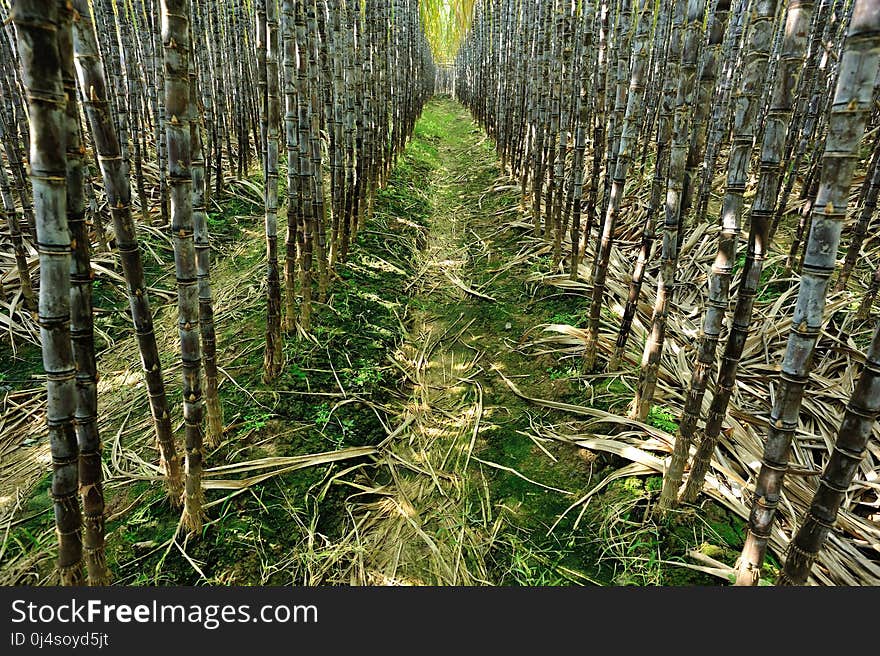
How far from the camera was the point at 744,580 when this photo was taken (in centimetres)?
188

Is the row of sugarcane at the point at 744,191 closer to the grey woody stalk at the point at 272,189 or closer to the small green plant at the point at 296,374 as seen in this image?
the small green plant at the point at 296,374

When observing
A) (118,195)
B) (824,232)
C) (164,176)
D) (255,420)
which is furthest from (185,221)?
(164,176)

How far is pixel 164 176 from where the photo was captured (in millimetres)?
5215

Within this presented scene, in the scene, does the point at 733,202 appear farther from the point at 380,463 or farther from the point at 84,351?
the point at 84,351

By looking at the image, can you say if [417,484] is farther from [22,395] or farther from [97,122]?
[22,395]

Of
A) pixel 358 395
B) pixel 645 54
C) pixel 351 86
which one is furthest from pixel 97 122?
pixel 351 86

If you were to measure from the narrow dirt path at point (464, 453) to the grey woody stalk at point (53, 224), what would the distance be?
1.39 metres

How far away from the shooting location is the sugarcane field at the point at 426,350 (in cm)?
162

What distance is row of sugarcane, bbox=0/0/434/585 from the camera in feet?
4.36

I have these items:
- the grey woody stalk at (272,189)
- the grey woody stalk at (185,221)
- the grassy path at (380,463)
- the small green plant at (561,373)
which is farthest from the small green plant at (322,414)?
the small green plant at (561,373)

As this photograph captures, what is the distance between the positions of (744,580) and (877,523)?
1.02 m

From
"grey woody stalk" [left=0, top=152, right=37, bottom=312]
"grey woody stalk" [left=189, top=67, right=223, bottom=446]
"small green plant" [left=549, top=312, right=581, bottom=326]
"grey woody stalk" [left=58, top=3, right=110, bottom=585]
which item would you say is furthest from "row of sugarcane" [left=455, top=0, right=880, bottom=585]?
"grey woody stalk" [left=0, top=152, right=37, bottom=312]

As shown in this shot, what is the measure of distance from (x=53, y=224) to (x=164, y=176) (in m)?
4.54

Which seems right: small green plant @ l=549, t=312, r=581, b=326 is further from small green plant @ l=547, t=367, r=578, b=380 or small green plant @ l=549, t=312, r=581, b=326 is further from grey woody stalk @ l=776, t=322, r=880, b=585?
grey woody stalk @ l=776, t=322, r=880, b=585
